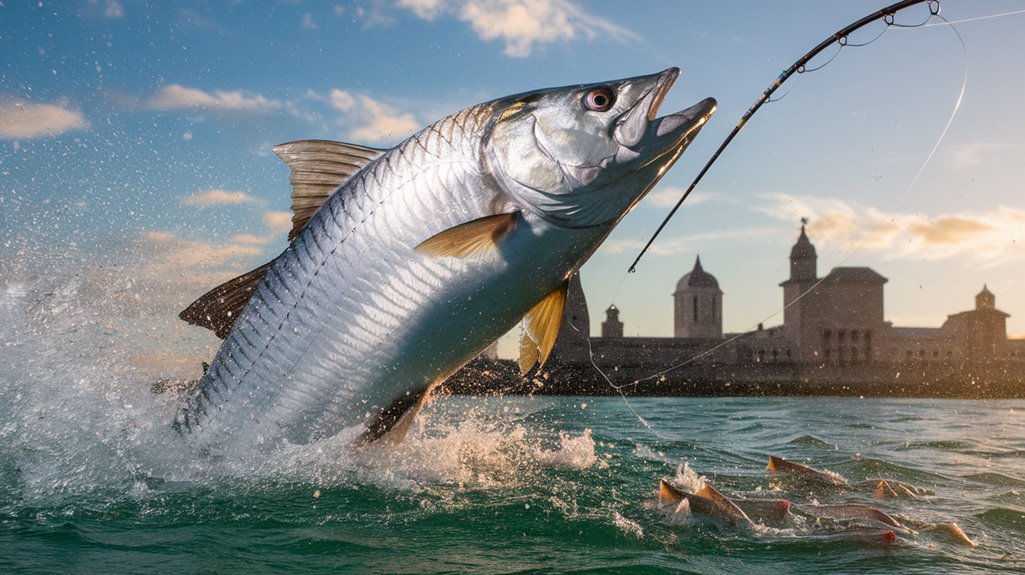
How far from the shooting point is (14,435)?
506 centimetres

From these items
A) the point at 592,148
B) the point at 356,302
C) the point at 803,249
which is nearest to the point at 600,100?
the point at 592,148

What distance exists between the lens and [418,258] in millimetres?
3307

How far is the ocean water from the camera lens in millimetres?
3346

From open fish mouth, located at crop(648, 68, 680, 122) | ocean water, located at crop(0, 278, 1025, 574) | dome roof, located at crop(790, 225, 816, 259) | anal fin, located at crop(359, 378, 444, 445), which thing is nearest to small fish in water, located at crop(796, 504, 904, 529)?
ocean water, located at crop(0, 278, 1025, 574)

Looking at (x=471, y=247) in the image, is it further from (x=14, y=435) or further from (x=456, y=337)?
(x=14, y=435)

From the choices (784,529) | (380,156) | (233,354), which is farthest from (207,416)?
(784,529)

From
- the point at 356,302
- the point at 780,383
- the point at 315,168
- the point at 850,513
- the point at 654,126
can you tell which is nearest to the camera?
the point at 654,126

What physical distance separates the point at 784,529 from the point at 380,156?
270 centimetres

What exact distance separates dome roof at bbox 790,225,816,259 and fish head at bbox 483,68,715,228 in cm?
5513

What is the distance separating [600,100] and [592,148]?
0.19 metres

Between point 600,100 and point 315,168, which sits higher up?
point 600,100

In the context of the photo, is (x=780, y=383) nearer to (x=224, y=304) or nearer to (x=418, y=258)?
(x=224, y=304)

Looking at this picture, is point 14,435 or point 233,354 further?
point 14,435

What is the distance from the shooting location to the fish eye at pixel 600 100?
306cm
